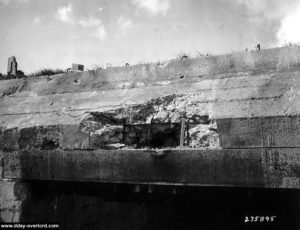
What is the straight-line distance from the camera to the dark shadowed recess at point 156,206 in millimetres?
3006

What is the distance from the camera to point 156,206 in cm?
341

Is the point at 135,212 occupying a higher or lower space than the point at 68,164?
lower

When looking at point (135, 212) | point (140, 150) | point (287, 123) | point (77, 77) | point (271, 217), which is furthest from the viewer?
point (77, 77)

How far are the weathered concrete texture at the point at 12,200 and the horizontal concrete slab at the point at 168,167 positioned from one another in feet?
0.42

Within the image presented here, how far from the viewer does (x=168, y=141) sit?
132 inches

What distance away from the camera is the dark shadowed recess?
9.86 feet

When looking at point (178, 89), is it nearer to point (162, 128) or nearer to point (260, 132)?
point (162, 128)

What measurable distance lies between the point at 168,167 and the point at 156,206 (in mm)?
589

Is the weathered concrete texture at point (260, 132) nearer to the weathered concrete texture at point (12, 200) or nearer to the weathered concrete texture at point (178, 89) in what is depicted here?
the weathered concrete texture at point (178, 89)

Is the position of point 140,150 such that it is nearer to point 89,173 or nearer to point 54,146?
point 89,173

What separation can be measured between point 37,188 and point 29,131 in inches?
28.3

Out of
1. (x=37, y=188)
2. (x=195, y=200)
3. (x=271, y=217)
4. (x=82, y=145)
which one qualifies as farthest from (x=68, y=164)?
(x=271, y=217)

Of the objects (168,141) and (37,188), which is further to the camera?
(37,188)

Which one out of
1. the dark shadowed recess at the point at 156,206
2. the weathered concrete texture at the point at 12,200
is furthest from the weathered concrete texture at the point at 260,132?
the weathered concrete texture at the point at 12,200
